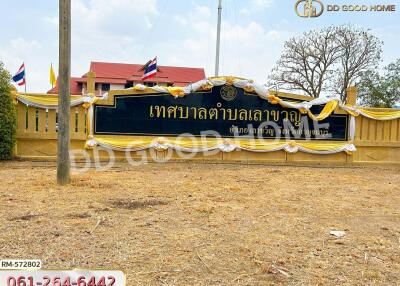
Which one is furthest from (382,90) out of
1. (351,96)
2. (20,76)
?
(20,76)

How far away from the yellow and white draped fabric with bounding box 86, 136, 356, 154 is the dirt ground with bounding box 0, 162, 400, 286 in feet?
8.71

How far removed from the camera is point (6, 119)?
30.7 ft

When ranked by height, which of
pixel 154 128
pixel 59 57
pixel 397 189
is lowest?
pixel 397 189

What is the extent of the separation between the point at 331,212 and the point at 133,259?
3.02 m

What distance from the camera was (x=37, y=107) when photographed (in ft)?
32.9

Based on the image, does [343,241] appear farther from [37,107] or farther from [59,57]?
[37,107]

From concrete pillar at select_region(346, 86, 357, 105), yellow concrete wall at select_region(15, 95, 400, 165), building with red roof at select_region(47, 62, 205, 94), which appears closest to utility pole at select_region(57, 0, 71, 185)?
yellow concrete wall at select_region(15, 95, 400, 165)

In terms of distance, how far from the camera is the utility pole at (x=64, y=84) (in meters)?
6.45

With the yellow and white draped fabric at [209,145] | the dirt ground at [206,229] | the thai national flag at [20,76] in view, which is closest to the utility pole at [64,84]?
the dirt ground at [206,229]

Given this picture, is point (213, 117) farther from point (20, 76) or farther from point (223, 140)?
point (20, 76)

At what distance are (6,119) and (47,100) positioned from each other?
44.3 inches

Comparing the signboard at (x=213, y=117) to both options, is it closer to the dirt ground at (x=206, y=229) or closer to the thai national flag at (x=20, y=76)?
the dirt ground at (x=206, y=229)

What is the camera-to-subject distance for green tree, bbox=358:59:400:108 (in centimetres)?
2655

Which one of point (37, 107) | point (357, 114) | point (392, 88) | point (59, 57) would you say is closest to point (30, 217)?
point (59, 57)
